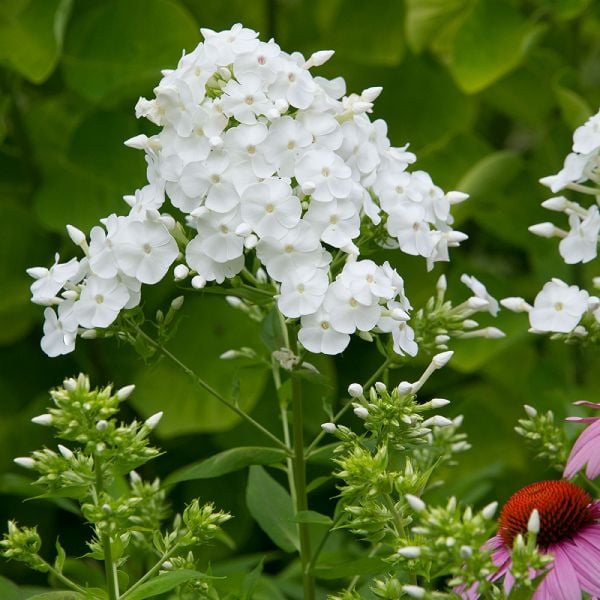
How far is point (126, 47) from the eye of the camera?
1.49 m

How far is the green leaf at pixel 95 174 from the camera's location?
147 cm

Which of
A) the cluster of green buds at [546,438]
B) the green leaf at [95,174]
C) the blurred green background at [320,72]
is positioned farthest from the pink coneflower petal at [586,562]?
the green leaf at [95,174]

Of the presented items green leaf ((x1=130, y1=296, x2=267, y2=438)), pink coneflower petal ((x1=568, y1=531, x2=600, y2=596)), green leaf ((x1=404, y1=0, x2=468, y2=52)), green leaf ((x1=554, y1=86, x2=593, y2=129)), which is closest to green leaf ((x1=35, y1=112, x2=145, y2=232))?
green leaf ((x1=130, y1=296, x2=267, y2=438))

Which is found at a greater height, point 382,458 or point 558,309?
point 558,309

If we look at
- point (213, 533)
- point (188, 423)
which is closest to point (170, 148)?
point (213, 533)

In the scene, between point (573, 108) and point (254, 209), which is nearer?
point (254, 209)

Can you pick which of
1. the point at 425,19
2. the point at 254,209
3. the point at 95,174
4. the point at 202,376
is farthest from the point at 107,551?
the point at 425,19

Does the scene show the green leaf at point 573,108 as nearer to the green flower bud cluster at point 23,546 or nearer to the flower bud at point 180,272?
the flower bud at point 180,272

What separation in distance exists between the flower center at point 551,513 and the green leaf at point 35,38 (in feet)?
2.74

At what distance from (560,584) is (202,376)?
0.80m

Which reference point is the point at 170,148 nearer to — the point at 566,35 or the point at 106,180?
the point at 106,180

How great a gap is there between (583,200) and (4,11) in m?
0.84

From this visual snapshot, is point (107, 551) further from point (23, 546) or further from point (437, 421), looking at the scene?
point (437, 421)

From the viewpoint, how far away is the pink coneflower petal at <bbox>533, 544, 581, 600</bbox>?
2.30 ft
